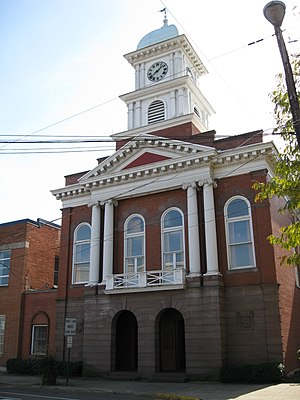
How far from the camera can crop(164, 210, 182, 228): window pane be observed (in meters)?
25.4

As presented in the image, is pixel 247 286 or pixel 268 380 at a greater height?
pixel 247 286

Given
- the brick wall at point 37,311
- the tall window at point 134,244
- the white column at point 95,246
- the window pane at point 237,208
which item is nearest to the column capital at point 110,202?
the white column at point 95,246

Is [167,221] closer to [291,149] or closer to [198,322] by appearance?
[198,322]

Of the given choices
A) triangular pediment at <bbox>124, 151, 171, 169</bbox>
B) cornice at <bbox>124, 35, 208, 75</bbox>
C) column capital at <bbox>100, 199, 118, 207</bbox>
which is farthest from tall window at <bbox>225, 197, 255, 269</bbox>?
cornice at <bbox>124, 35, 208, 75</bbox>

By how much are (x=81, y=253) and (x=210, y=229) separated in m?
9.42

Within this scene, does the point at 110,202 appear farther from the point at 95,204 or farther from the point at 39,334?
the point at 39,334

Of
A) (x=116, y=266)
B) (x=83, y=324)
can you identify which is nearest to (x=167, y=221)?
(x=116, y=266)

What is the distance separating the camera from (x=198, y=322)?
72.7 ft

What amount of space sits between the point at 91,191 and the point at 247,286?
38.5ft

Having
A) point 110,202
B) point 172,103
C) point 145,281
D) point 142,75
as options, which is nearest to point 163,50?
point 142,75

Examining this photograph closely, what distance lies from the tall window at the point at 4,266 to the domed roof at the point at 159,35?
1873 centimetres

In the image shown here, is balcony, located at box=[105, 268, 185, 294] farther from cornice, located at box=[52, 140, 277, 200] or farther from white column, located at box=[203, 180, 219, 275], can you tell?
cornice, located at box=[52, 140, 277, 200]

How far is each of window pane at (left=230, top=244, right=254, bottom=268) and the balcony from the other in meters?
2.78

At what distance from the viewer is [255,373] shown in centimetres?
1981
